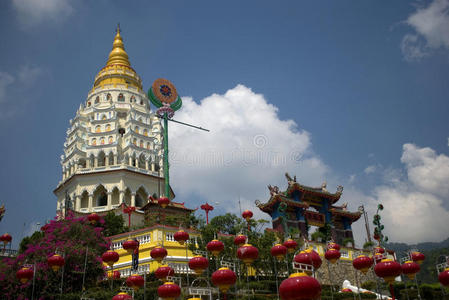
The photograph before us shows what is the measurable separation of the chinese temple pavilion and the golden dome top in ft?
86.0

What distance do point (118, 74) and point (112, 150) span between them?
1161 centimetres

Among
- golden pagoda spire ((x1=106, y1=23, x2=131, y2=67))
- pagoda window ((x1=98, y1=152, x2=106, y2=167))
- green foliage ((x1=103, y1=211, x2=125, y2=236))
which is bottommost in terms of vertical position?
green foliage ((x1=103, y1=211, x2=125, y2=236))

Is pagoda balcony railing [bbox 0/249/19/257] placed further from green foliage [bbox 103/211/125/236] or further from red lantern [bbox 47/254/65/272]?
red lantern [bbox 47/254/65/272]

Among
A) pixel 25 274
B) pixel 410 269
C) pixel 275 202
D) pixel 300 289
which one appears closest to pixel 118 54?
pixel 275 202

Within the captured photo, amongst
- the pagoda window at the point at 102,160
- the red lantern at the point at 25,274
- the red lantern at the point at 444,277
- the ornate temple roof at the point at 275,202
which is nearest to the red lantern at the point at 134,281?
the red lantern at the point at 25,274

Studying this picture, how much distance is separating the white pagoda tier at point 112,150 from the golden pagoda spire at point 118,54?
71.9 inches

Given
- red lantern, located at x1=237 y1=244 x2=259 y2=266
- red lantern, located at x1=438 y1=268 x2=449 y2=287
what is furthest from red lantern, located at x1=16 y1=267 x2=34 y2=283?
red lantern, located at x1=438 y1=268 x2=449 y2=287

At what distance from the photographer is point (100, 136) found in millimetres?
47250

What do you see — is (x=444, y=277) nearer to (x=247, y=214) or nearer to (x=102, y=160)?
(x=247, y=214)

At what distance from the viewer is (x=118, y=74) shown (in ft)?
173

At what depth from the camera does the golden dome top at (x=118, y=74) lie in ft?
172

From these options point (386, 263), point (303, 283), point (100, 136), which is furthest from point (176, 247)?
point (100, 136)

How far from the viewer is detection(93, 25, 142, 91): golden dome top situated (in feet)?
172

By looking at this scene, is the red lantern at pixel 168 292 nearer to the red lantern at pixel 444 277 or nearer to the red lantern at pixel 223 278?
the red lantern at pixel 223 278
